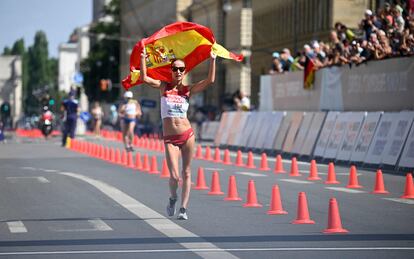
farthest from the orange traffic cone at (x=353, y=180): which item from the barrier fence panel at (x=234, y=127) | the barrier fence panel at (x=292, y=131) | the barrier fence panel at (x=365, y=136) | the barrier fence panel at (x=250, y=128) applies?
the barrier fence panel at (x=234, y=127)

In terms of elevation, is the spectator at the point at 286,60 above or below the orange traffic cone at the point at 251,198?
above

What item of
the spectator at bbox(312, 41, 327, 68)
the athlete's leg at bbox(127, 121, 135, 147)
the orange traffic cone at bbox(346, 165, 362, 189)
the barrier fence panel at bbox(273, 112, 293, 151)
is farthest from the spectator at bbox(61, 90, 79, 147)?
the orange traffic cone at bbox(346, 165, 362, 189)

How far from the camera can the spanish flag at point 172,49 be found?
16250 millimetres

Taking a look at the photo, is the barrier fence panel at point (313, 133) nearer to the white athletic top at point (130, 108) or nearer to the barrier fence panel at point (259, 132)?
the barrier fence panel at point (259, 132)

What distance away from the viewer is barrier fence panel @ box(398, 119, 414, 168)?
25.7 m

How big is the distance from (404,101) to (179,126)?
560 inches

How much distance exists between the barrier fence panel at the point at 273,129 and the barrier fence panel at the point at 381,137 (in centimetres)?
930

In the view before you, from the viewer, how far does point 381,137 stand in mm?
27891

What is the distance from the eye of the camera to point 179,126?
15.5 metres

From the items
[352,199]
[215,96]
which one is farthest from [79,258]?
[215,96]

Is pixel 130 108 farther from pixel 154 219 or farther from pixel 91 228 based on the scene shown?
pixel 91 228

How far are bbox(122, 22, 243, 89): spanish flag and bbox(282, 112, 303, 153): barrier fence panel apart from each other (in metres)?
18.6

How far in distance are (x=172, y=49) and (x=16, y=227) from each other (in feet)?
10.6

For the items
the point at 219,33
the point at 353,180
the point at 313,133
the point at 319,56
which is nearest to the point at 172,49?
the point at 353,180
